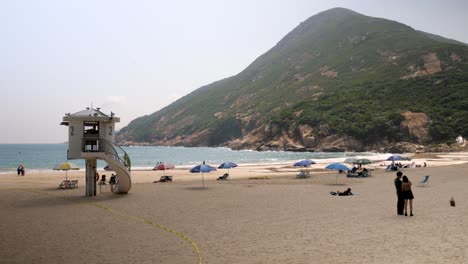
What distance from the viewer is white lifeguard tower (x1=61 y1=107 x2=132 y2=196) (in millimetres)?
23703

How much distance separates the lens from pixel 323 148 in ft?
379

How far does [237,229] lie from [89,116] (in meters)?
14.5

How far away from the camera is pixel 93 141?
25062 millimetres

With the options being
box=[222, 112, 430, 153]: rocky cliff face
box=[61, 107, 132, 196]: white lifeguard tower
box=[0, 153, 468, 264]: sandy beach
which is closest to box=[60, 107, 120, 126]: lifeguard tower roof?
box=[61, 107, 132, 196]: white lifeguard tower

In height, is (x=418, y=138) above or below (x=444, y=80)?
below

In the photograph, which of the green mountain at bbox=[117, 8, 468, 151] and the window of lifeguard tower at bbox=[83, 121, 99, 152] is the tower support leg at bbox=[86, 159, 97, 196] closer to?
the window of lifeguard tower at bbox=[83, 121, 99, 152]

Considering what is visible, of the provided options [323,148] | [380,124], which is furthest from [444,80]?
[323,148]

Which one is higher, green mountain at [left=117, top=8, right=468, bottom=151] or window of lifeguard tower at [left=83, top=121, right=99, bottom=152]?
green mountain at [left=117, top=8, right=468, bottom=151]

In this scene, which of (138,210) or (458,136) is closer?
(138,210)

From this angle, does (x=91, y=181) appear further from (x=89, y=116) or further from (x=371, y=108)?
(x=371, y=108)

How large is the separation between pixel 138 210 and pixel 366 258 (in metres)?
12.0

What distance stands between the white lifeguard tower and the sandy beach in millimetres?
2293

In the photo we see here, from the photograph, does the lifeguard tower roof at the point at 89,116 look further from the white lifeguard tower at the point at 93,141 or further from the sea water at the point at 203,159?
the sea water at the point at 203,159

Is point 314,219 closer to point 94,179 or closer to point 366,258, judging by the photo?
point 366,258
